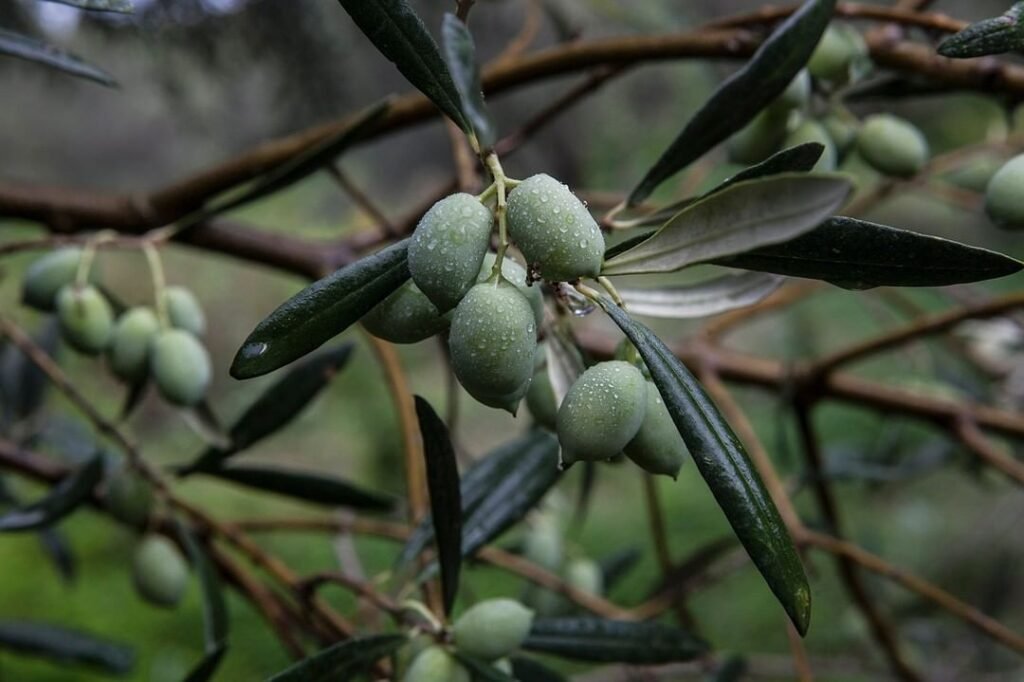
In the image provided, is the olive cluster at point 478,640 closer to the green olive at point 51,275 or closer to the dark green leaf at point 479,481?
the dark green leaf at point 479,481

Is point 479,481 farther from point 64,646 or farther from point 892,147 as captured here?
point 64,646

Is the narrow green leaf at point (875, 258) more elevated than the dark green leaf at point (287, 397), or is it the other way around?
the dark green leaf at point (287, 397)

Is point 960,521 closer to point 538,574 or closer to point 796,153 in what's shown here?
point 538,574

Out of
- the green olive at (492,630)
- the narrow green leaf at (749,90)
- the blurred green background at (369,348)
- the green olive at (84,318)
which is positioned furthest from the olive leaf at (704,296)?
the green olive at (84,318)

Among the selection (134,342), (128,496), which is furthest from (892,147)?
(128,496)

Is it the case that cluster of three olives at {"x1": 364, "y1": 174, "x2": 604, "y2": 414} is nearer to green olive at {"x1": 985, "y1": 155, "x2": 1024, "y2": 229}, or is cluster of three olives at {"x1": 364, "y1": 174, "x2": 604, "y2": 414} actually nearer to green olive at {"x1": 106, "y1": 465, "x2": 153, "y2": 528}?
green olive at {"x1": 985, "y1": 155, "x2": 1024, "y2": 229}
